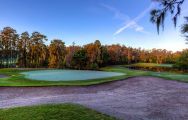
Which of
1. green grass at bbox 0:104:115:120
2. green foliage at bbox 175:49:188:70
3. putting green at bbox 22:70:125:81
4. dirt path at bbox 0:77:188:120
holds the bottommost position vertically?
dirt path at bbox 0:77:188:120

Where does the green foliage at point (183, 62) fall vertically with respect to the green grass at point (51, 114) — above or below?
above

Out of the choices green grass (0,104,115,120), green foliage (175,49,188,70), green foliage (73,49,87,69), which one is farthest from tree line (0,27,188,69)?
green grass (0,104,115,120)

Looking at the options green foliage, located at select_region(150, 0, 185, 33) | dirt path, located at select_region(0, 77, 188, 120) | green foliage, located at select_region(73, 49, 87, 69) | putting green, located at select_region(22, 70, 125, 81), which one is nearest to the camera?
green foliage, located at select_region(150, 0, 185, 33)

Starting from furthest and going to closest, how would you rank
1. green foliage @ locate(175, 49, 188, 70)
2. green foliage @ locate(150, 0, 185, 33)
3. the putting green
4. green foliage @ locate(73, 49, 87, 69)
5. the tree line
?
1. the tree line
2. green foliage @ locate(73, 49, 87, 69)
3. green foliage @ locate(175, 49, 188, 70)
4. the putting green
5. green foliage @ locate(150, 0, 185, 33)

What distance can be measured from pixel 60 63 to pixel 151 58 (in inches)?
2332

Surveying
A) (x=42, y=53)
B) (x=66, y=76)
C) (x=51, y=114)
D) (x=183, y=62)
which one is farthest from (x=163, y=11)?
(x=42, y=53)

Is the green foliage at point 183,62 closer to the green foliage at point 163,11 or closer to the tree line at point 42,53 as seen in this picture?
the tree line at point 42,53

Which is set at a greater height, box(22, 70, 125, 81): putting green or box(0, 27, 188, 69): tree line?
box(0, 27, 188, 69): tree line

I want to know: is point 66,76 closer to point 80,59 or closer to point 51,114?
point 51,114

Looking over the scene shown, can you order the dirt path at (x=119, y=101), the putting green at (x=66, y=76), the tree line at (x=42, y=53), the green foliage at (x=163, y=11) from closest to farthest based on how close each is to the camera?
1. the green foliage at (x=163, y=11)
2. the dirt path at (x=119, y=101)
3. the putting green at (x=66, y=76)
4. the tree line at (x=42, y=53)

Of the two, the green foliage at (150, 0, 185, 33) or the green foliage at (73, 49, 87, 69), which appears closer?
the green foliage at (150, 0, 185, 33)

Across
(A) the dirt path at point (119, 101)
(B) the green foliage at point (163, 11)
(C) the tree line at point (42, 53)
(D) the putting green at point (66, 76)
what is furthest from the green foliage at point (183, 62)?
(B) the green foliage at point (163, 11)

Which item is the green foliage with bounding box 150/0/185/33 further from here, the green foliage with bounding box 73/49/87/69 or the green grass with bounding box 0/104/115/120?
the green foliage with bounding box 73/49/87/69

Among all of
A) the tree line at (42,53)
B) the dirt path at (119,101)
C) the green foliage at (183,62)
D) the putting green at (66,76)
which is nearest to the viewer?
the dirt path at (119,101)
